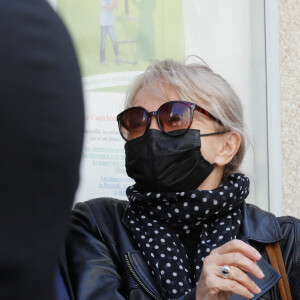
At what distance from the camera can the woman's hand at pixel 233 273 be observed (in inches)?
83.6

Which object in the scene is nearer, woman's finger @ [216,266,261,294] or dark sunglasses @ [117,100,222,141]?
woman's finger @ [216,266,261,294]

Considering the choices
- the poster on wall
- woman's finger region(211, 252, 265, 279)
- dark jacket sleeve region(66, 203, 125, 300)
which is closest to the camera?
woman's finger region(211, 252, 265, 279)

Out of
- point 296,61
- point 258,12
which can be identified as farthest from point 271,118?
point 258,12

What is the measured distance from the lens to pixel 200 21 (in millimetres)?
3875

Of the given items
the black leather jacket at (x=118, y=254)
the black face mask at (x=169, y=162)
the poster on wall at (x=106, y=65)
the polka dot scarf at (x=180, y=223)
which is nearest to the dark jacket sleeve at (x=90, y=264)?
the black leather jacket at (x=118, y=254)

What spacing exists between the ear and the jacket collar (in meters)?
0.23

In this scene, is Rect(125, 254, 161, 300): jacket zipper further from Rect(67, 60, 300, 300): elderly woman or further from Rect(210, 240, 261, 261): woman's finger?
Rect(210, 240, 261, 261): woman's finger

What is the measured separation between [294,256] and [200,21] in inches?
71.3

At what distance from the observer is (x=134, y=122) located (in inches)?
108

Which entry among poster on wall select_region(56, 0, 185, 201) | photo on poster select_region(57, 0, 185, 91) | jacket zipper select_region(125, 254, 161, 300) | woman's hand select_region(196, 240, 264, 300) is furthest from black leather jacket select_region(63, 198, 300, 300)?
photo on poster select_region(57, 0, 185, 91)

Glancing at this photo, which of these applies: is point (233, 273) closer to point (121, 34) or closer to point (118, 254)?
point (118, 254)

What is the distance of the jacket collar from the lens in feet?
8.57

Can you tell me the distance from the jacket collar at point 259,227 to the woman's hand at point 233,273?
46 cm

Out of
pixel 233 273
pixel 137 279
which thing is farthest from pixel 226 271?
pixel 137 279
